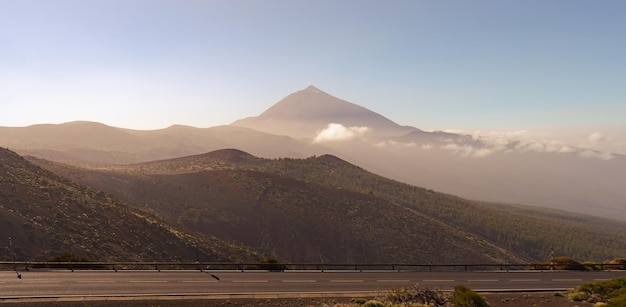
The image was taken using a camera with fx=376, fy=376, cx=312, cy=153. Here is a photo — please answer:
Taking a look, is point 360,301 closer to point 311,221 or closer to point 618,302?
point 618,302

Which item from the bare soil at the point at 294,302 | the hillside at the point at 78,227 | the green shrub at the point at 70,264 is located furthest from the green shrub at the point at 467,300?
the hillside at the point at 78,227

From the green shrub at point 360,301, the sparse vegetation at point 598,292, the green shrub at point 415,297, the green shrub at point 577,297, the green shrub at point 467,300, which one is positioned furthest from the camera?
the green shrub at point 577,297

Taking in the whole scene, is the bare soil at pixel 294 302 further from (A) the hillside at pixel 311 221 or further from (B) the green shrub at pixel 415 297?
(A) the hillside at pixel 311 221

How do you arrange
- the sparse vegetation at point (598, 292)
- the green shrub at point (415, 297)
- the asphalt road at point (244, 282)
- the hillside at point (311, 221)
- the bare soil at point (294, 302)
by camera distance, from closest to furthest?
the bare soil at point (294, 302), the green shrub at point (415, 297), the asphalt road at point (244, 282), the sparse vegetation at point (598, 292), the hillside at point (311, 221)

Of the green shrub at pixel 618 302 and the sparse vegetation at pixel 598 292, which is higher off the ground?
the green shrub at pixel 618 302

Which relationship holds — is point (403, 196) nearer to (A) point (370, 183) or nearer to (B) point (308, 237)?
(A) point (370, 183)

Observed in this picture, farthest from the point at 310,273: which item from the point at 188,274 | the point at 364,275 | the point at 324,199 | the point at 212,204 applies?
the point at 324,199

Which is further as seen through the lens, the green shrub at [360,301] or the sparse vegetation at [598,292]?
the sparse vegetation at [598,292]
